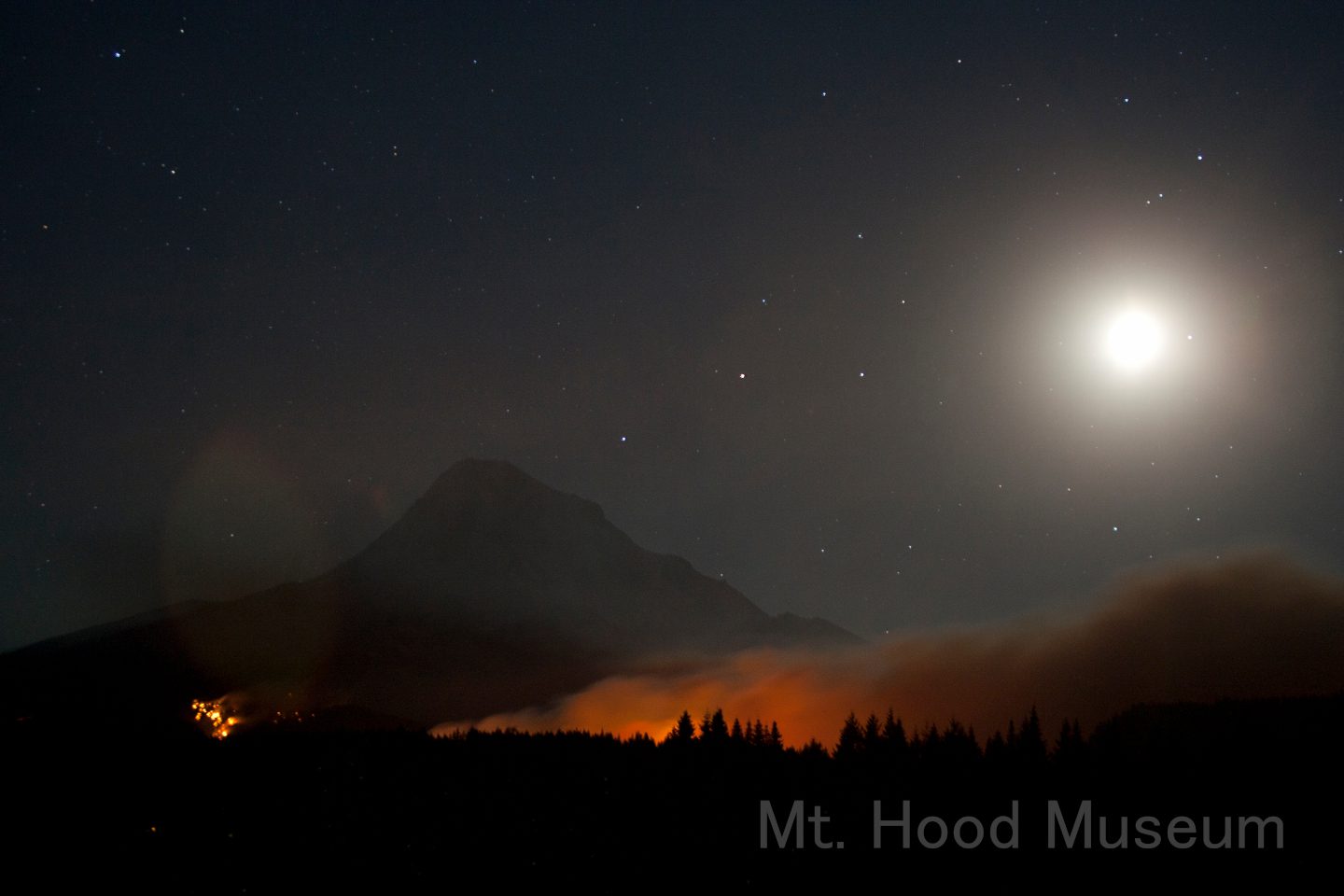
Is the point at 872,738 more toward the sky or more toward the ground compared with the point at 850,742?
more toward the sky

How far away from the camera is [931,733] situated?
8975 centimetres

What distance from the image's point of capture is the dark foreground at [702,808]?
246 ft

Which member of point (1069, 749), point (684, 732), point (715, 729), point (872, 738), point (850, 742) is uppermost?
point (715, 729)

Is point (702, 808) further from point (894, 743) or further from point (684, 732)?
point (894, 743)

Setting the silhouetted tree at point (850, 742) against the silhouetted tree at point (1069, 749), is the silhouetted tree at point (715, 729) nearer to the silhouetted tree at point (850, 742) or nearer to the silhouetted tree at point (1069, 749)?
the silhouetted tree at point (850, 742)

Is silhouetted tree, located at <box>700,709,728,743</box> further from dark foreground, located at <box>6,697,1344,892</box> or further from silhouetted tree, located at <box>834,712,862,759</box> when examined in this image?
silhouetted tree, located at <box>834,712,862,759</box>

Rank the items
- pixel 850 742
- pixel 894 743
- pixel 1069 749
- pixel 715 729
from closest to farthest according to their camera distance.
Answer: pixel 1069 749
pixel 894 743
pixel 850 742
pixel 715 729

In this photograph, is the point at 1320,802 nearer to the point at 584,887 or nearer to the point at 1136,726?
the point at 1136,726

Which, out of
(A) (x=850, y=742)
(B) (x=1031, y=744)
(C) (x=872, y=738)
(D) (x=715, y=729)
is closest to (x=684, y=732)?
(D) (x=715, y=729)

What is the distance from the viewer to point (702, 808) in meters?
84.8

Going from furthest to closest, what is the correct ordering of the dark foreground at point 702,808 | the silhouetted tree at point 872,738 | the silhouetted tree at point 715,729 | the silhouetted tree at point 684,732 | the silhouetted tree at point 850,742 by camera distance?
the silhouetted tree at point 684,732 < the silhouetted tree at point 715,729 < the silhouetted tree at point 850,742 < the silhouetted tree at point 872,738 < the dark foreground at point 702,808

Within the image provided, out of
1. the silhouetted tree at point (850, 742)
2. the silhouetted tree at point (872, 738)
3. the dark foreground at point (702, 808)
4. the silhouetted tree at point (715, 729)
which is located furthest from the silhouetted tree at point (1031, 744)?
the silhouetted tree at point (715, 729)

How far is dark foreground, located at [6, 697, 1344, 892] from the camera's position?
74.9 meters

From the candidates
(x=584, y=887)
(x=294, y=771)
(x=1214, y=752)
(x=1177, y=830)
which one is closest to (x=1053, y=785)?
(x=1177, y=830)
